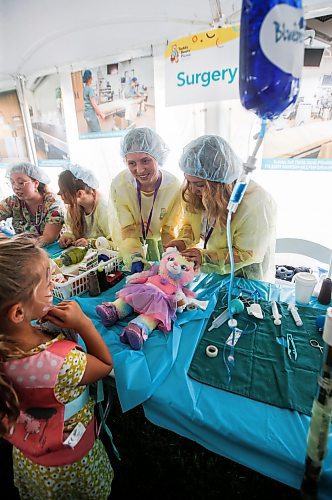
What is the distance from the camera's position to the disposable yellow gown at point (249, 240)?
4.89 ft

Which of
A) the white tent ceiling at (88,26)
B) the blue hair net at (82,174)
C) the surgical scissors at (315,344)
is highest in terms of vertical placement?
the white tent ceiling at (88,26)

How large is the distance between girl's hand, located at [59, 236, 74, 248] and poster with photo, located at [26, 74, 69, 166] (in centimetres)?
135

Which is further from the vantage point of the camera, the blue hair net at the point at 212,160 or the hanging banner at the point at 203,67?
the hanging banner at the point at 203,67

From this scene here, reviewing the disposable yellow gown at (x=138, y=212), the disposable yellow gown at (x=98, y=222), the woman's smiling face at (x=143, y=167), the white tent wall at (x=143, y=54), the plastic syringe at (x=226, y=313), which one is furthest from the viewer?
the disposable yellow gown at (x=98, y=222)

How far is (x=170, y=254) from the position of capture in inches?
53.2

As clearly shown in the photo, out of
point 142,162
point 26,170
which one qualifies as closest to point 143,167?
point 142,162

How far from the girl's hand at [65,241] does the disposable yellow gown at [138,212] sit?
1.14ft

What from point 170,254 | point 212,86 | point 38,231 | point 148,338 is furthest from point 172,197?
point 38,231

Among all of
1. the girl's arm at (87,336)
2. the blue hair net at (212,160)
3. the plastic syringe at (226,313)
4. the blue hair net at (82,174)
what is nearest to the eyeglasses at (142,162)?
the blue hair net at (212,160)

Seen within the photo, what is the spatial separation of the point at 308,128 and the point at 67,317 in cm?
196

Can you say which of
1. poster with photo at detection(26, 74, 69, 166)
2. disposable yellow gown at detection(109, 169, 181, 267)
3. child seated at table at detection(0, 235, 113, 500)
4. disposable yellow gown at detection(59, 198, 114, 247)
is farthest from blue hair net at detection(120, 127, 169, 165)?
poster with photo at detection(26, 74, 69, 166)

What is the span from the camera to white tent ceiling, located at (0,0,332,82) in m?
2.00

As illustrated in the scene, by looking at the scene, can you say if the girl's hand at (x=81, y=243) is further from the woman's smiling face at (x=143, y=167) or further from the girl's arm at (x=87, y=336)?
the girl's arm at (x=87, y=336)

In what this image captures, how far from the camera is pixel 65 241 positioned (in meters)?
2.08
